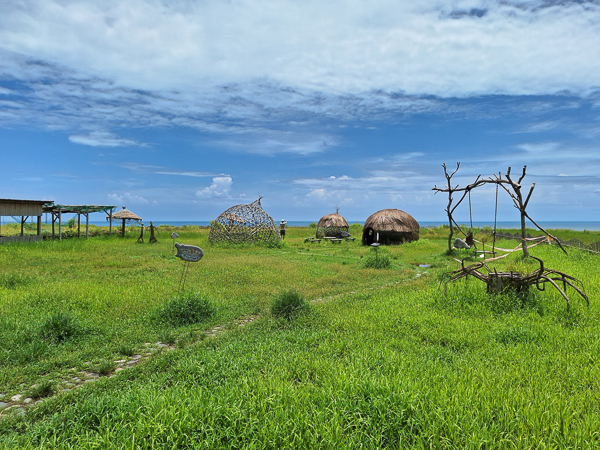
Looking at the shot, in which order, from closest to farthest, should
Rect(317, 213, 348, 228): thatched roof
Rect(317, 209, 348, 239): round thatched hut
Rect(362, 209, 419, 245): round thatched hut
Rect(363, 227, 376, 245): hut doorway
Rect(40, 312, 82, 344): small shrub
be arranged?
Rect(40, 312, 82, 344): small shrub → Rect(362, 209, 419, 245): round thatched hut → Rect(363, 227, 376, 245): hut doorway → Rect(317, 209, 348, 239): round thatched hut → Rect(317, 213, 348, 228): thatched roof

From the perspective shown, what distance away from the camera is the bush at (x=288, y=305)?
7.07 m

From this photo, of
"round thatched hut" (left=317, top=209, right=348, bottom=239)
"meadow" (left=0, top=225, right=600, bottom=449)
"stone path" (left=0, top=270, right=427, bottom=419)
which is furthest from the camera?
"round thatched hut" (left=317, top=209, right=348, bottom=239)

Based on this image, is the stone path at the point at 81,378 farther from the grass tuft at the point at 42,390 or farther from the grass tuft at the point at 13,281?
the grass tuft at the point at 13,281

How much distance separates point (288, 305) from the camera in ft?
23.4

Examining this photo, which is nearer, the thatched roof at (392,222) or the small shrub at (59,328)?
the small shrub at (59,328)

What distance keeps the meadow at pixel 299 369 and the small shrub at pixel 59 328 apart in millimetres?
20

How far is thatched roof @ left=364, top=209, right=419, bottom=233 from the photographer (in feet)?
84.3

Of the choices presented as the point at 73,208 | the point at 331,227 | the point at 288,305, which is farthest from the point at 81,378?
the point at 331,227

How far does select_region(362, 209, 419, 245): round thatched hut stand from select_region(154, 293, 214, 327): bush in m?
19.5

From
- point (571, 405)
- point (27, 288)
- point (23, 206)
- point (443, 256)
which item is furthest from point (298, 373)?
point (23, 206)

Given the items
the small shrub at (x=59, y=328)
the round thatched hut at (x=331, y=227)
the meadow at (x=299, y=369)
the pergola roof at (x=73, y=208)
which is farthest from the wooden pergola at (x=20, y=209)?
the round thatched hut at (x=331, y=227)

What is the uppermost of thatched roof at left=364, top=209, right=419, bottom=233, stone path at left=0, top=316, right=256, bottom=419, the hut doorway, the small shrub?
thatched roof at left=364, top=209, right=419, bottom=233

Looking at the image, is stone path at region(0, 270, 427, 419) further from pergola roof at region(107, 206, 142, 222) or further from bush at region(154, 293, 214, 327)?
pergola roof at region(107, 206, 142, 222)

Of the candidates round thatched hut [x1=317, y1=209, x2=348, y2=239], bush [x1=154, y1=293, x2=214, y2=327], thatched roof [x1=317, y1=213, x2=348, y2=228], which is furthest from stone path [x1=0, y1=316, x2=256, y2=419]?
thatched roof [x1=317, y1=213, x2=348, y2=228]
